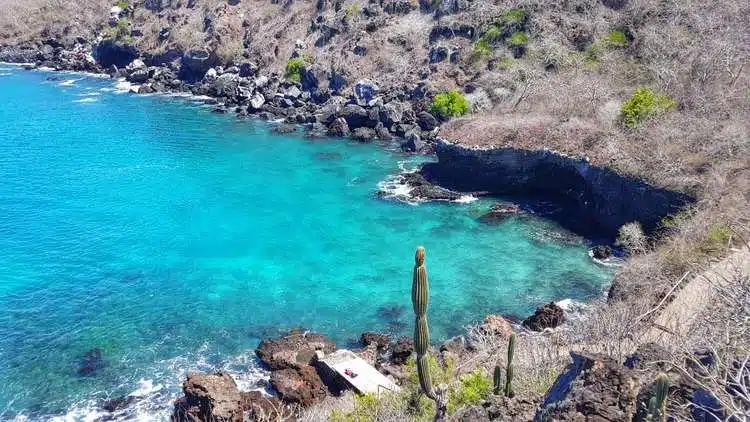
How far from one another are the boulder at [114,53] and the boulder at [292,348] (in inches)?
3171

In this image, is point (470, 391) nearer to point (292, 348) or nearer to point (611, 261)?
point (292, 348)

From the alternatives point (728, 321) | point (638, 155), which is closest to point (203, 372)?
point (728, 321)

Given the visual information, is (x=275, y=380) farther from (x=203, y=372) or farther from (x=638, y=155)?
(x=638, y=155)

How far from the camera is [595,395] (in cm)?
1149

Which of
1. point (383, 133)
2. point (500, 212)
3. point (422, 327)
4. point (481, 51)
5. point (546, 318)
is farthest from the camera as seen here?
point (481, 51)

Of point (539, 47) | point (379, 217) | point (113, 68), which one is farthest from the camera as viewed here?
point (113, 68)

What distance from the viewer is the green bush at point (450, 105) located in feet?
195

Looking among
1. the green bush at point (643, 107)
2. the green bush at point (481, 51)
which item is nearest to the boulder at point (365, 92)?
the green bush at point (481, 51)

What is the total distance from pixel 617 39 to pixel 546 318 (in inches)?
1531

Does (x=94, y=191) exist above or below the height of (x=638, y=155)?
below

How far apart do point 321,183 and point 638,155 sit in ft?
80.2

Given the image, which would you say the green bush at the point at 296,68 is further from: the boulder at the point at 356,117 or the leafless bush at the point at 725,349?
the leafless bush at the point at 725,349

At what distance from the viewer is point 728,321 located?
44.2 feet

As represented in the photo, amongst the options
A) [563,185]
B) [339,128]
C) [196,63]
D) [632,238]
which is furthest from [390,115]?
[196,63]
